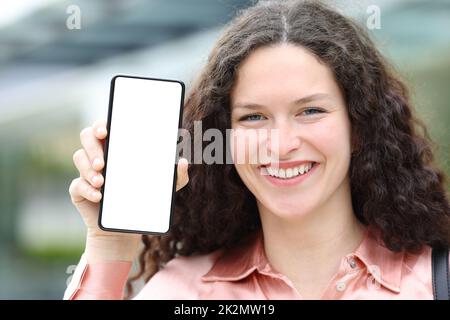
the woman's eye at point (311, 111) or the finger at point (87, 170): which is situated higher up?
the woman's eye at point (311, 111)

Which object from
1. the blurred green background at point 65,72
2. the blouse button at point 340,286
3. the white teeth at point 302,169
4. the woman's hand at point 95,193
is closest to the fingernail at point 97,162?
the woman's hand at point 95,193

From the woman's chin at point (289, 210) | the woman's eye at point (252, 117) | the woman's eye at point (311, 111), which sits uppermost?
the woman's eye at point (311, 111)

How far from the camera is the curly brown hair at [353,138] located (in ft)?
5.34

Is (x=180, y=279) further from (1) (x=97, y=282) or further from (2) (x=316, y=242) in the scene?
(2) (x=316, y=242)

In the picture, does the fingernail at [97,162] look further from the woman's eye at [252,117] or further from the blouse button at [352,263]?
the blouse button at [352,263]

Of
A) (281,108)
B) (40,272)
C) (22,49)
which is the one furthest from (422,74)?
(40,272)

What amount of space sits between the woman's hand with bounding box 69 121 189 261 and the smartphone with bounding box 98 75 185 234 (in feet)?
0.07

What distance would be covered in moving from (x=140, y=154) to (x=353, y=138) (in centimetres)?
53

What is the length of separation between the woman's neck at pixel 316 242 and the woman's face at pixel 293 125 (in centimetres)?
7

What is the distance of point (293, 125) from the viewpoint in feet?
5.12

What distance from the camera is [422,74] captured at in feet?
18.9

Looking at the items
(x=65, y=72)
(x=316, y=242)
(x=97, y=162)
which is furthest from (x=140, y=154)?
(x=65, y=72)

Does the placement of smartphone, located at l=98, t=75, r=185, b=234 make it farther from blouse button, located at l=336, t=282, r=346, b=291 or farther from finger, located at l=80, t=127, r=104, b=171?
blouse button, located at l=336, t=282, r=346, b=291

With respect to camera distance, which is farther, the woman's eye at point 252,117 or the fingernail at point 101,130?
the woman's eye at point 252,117
